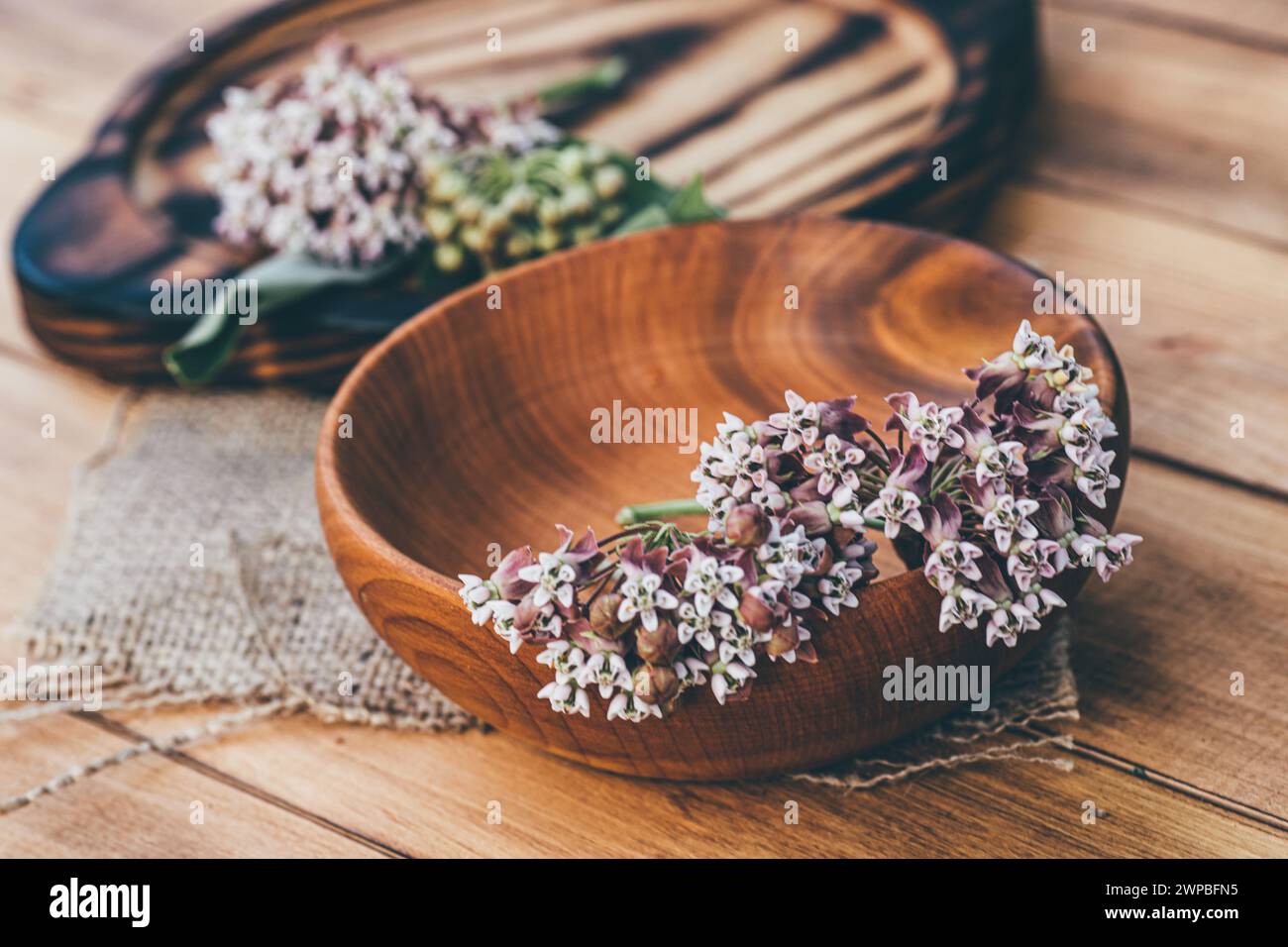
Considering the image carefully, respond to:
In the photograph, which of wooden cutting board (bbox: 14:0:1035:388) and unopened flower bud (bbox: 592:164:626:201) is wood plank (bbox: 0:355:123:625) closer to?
wooden cutting board (bbox: 14:0:1035:388)

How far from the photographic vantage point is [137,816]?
679 millimetres

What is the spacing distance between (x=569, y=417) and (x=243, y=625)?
23 centimetres

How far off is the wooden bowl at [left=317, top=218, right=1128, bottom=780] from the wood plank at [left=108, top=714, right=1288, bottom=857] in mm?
44

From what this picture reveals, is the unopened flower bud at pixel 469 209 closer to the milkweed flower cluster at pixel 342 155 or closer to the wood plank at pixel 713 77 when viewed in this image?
the milkweed flower cluster at pixel 342 155

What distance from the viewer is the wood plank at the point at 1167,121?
43.0 inches

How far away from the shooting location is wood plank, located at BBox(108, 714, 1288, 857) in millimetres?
625

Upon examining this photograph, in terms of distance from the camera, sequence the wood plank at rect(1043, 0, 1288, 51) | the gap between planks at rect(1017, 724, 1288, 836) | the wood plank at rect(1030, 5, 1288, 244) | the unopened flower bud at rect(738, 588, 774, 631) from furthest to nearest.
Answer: the wood plank at rect(1043, 0, 1288, 51), the wood plank at rect(1030, 5, 1288, 244), the gap between planks at rect(1017, 724, 1288, 836), the unopened flower bud at rect(738, 588, 774, 631)

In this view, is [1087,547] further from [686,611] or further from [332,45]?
[332,45]

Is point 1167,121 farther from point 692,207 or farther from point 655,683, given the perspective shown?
point 655,683

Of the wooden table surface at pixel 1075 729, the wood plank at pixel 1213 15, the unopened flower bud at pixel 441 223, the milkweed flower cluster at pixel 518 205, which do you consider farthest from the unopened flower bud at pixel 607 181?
the wood plank at pixel 1213 15

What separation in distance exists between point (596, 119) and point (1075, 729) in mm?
706

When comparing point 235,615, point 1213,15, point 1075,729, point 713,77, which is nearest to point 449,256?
point 235,615

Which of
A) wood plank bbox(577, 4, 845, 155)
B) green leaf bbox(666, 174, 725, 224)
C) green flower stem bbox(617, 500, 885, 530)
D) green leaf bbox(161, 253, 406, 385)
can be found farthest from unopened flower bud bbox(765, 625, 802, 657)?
wood plank bbox(577, 4, 845, 155)

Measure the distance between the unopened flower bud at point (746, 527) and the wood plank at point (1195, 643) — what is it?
258 millimetres
